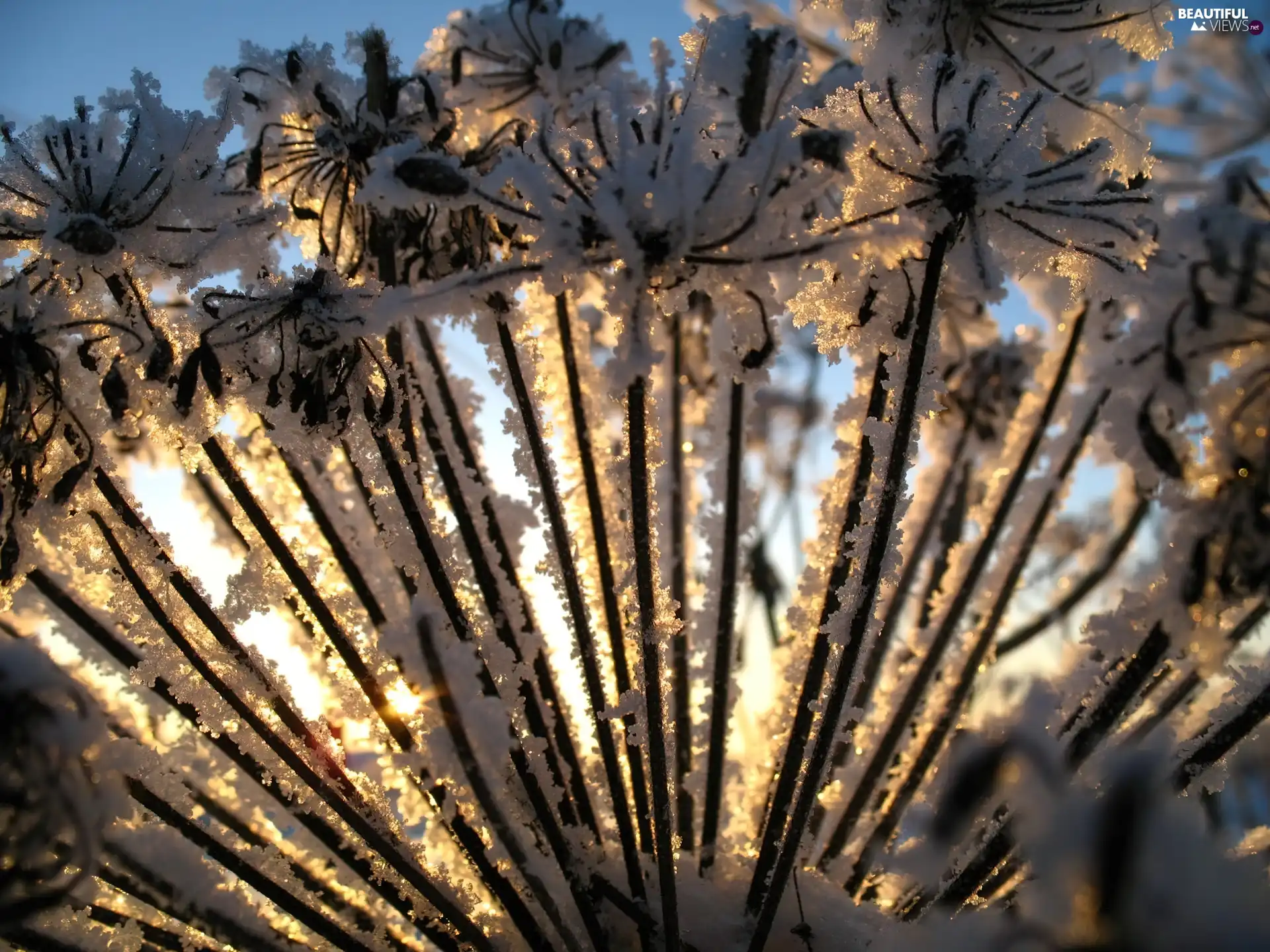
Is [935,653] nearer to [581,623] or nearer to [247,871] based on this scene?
[581,623]

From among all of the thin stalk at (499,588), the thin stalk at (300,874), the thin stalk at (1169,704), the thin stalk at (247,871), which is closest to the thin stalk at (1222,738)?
the thin stalk at (1169,704)

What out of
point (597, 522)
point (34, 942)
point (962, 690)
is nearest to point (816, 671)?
point (597, 522)

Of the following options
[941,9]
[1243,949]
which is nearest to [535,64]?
[941,9]

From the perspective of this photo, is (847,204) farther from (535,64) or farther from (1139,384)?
(535,64)

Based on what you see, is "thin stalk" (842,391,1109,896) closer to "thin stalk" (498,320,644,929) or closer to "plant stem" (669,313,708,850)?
"plant stem" (669,313,708,850)

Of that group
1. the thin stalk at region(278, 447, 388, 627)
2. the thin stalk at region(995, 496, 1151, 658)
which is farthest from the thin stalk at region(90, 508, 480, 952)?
the thin stalk at region(995, 496, 1151, 658)
